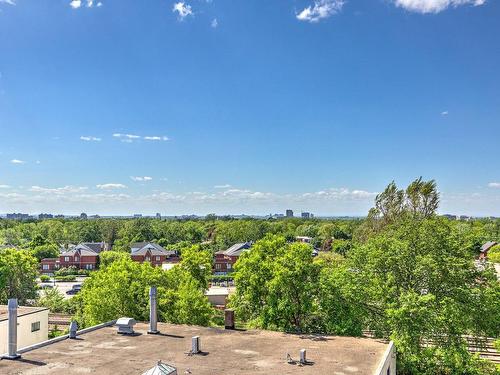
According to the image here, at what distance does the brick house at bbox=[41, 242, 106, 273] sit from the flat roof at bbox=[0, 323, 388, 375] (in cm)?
7703

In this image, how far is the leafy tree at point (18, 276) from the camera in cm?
4203

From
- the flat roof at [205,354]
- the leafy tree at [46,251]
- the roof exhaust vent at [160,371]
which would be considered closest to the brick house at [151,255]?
the leafy tree at [46,251]

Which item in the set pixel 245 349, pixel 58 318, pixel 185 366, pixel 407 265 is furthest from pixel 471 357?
pixel 58 318

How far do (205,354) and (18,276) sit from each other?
3346 centimetres

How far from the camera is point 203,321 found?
27.7 meters

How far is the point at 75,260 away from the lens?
92000 mm

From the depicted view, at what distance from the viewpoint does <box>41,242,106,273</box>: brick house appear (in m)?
90.9

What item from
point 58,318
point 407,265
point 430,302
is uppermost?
point 407,265

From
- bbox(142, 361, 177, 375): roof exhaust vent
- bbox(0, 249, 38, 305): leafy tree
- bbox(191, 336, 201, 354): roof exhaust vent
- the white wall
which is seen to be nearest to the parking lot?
bbox(0, 249, 38, 305): leafy tree

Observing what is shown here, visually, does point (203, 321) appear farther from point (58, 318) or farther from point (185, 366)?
point (58, 318)

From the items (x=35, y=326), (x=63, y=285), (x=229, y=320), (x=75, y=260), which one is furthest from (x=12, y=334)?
(x=75, y=260)

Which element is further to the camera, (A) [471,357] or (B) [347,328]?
(B) [347,328]

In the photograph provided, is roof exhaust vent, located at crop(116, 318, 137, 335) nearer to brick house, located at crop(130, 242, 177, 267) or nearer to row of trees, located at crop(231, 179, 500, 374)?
row of trees, located at crop(231, 179, 500, 374)

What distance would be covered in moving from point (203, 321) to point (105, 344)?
1016cm
